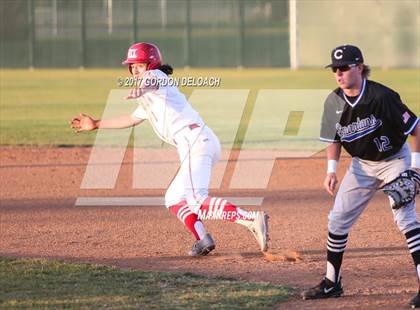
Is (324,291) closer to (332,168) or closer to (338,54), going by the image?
(332,168)

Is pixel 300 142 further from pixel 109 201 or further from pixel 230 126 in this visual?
pixel 109 201

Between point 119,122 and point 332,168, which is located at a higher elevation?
point 119,122

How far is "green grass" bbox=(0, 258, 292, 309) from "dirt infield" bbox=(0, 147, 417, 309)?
11.4 inches

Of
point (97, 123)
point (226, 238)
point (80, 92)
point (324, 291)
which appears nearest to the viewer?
point (324, 291)

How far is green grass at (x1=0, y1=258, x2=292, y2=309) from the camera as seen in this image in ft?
22.3

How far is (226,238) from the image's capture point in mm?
9680

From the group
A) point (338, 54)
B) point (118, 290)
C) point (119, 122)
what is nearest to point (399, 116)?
point (338, 54)

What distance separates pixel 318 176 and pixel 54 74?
2321 centimetres

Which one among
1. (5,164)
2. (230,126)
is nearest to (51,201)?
(5,164)

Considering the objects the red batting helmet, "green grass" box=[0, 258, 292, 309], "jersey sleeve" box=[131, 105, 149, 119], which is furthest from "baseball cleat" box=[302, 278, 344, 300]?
the red batting helmet

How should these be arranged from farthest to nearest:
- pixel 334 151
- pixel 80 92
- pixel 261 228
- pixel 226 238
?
pixel 80 92
pixel 226 238
pixel 261 228
pixel 334 151

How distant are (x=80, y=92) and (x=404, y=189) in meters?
22.5

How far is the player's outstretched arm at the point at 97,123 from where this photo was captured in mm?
8414

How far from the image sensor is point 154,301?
6.89 m
